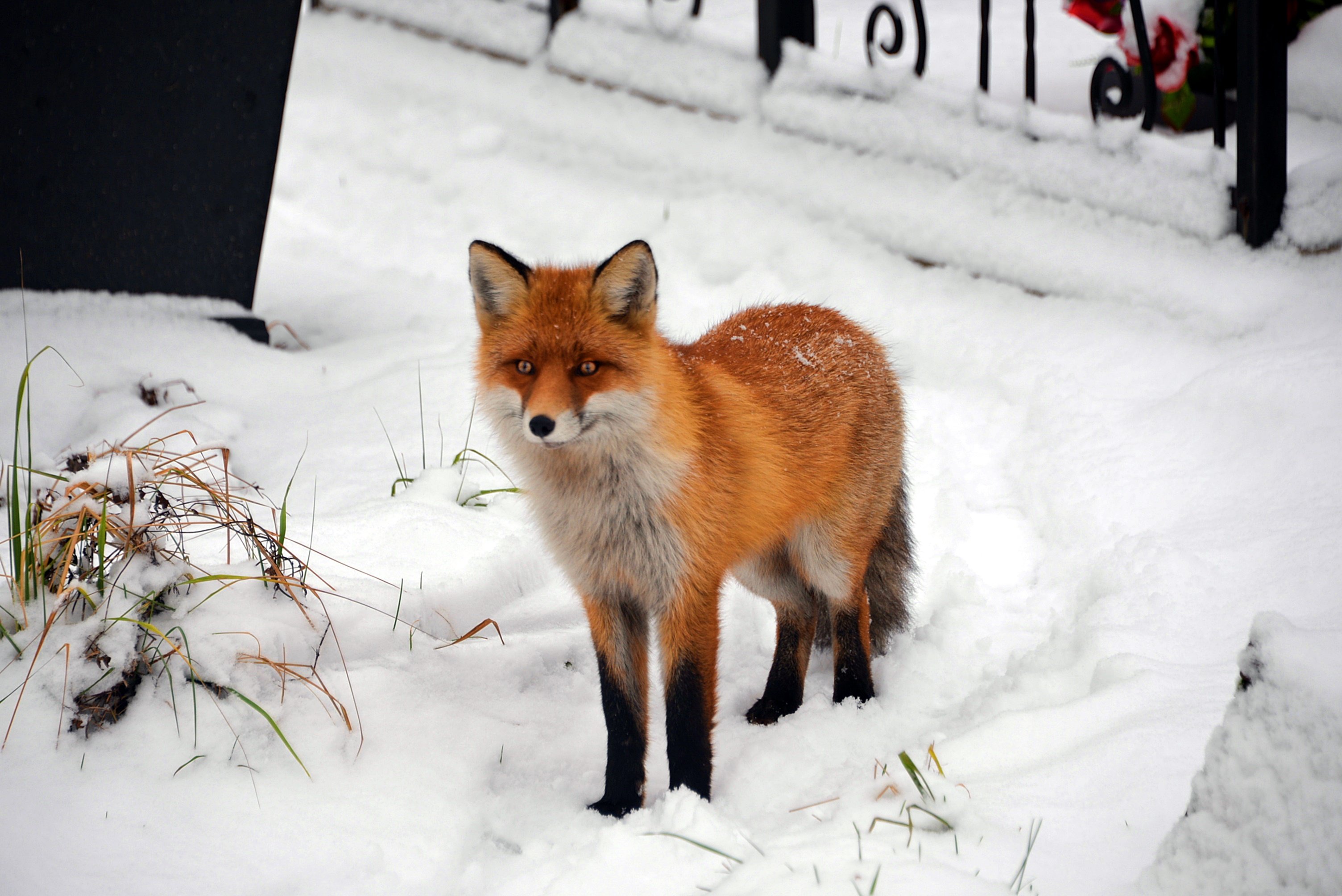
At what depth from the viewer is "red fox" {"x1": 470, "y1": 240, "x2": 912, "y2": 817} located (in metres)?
2.03

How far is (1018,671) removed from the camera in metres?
2.51

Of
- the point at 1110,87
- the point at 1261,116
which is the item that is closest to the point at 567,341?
the point at 1261,116

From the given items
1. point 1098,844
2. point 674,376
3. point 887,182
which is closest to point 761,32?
point 887,182

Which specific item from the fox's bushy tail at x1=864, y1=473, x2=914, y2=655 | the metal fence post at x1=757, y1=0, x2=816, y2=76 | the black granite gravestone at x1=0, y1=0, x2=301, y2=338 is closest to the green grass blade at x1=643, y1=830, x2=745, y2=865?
the fox's bushy tail at x1=864, y1=473, x2=914, y2=655

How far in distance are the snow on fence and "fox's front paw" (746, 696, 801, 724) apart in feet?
8.16

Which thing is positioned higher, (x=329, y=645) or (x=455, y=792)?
(x=329, y=645)

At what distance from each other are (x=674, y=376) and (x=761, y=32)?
348 cm

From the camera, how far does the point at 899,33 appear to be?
4.39 m

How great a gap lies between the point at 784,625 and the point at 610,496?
0.85m

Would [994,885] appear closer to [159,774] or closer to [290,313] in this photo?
[159,774]

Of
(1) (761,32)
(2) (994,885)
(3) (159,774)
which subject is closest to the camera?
(2) (994,885)

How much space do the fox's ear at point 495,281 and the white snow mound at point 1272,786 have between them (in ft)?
5.00

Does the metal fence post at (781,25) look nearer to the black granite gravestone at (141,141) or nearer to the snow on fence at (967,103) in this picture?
the snow on fence at (967,103)

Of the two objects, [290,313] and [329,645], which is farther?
[290,313]
